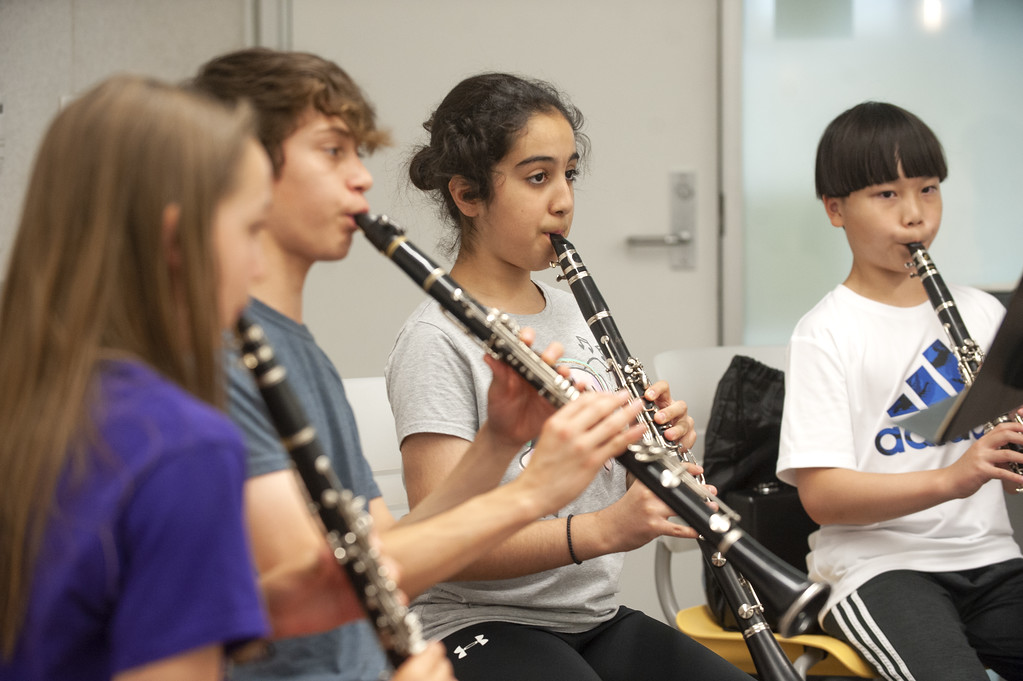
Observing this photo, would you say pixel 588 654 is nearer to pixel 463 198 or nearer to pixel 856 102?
pixel 463 198

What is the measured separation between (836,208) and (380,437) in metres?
0.88

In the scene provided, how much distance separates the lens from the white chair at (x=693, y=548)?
4.83 feet

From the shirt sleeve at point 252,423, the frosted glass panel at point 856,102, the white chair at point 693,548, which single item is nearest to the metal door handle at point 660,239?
the frosted glass panel at point 856,102

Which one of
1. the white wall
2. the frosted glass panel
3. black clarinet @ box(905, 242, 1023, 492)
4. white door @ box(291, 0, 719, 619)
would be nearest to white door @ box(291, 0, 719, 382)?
white door @ box(291, 0, 719, 619)

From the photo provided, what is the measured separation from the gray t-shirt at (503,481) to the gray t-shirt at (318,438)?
7.3 inches

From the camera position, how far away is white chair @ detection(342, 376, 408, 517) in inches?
60.0

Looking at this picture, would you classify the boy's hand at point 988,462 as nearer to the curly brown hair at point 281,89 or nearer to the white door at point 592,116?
the curly brown hair at point 281,89

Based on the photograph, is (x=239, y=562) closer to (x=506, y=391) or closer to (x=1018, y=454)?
(x=506, y=391)

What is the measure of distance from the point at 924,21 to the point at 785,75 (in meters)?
0.47

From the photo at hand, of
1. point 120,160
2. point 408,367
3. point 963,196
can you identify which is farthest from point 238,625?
point 963,196

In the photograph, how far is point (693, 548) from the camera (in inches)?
72.1

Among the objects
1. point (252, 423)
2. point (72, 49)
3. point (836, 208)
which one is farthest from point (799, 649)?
point (72, 49)

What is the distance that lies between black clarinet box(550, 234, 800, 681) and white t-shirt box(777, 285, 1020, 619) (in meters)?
0.26

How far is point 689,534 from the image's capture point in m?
1.18
